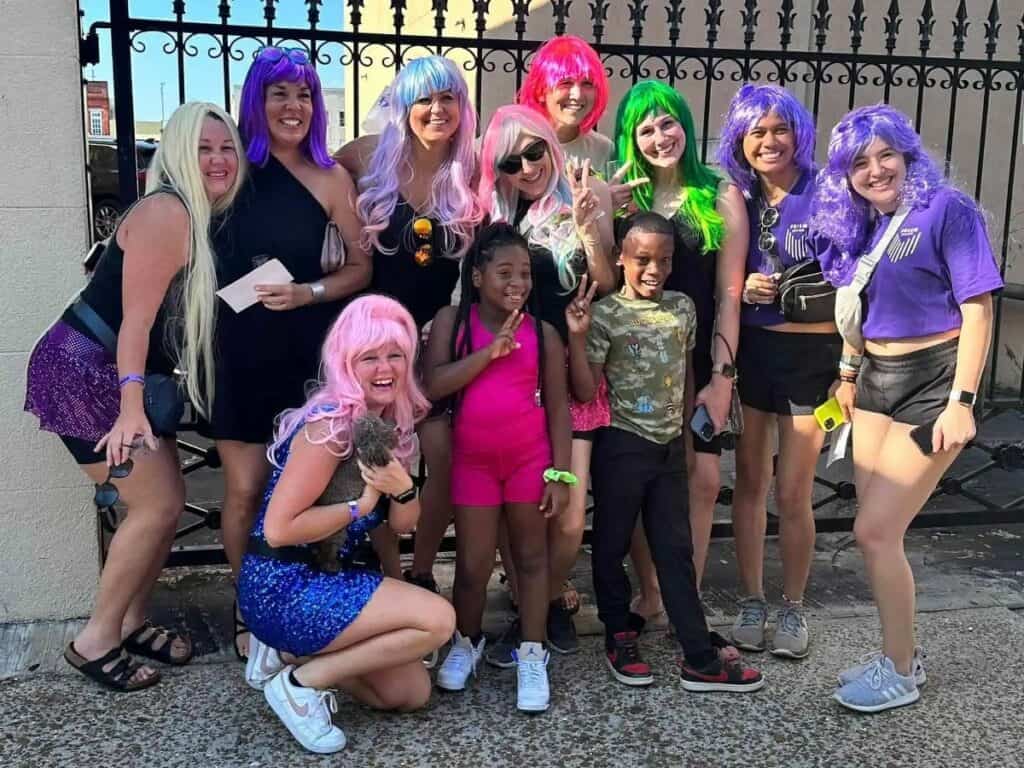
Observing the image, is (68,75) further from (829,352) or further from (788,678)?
(788,678)

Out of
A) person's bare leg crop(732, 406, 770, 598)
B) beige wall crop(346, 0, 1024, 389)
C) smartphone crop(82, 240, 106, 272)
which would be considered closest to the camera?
smartphone crop(82, 240, 106, 272)

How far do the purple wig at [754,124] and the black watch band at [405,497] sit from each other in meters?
1.55

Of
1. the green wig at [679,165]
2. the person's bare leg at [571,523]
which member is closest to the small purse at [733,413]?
the green wig at [679,165]

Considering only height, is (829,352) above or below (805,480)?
above

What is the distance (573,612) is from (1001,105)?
6.81 m

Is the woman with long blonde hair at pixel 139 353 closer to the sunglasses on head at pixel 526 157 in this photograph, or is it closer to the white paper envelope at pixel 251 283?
the white paper envelope at pixel 251 283

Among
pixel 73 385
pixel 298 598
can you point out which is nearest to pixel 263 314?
pixel 73 385

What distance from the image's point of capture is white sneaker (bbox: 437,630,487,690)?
308 centimetres

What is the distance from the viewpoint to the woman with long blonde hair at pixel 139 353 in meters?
2.90

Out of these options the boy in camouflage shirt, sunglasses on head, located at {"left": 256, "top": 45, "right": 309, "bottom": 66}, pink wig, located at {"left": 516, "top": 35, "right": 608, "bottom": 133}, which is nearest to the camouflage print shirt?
the boy in camouflage shirt

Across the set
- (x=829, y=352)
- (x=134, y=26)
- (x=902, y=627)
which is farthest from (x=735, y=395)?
(x=134, y=26)

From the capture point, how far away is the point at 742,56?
13.1 feet

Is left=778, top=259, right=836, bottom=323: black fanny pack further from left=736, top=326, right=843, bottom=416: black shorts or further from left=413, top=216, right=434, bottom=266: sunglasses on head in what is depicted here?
left=413, top=216, right=434, bottom=266: sunglasses on head

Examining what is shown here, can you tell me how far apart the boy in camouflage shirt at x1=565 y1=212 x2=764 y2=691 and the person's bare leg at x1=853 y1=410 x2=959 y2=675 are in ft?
1.54
